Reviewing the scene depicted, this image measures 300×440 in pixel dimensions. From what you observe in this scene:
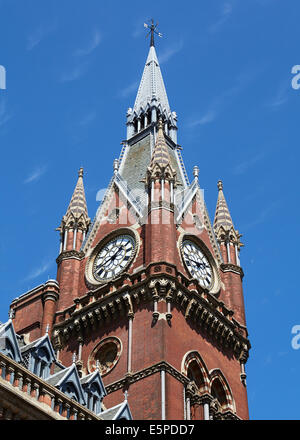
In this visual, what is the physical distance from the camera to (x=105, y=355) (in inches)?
2050

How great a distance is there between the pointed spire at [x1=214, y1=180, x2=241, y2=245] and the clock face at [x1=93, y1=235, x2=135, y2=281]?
7.76 meters

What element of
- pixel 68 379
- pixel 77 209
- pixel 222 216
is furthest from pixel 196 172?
pixel 68 379

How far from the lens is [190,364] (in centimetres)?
5072

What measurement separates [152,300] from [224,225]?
13.1 meters

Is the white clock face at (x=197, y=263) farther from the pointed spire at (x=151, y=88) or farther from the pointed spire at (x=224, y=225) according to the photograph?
the pointed spire at (x=151, y=88)

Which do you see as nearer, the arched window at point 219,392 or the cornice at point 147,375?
the cornice at point 147,375

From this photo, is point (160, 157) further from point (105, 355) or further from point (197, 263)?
point (105, 355)

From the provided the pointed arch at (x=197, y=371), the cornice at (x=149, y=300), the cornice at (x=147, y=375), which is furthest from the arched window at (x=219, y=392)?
the cornice at (x=147, y=375)

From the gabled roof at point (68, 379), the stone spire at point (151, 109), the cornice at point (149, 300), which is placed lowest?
→ the gabled roof at point (68, 379)

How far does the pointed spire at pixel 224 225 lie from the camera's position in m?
62.0

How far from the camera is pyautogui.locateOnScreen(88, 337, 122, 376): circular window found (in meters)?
51.1

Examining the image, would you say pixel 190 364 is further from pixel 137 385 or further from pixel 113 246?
pixel 113 246

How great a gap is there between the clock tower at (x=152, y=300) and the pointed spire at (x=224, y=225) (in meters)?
0.07

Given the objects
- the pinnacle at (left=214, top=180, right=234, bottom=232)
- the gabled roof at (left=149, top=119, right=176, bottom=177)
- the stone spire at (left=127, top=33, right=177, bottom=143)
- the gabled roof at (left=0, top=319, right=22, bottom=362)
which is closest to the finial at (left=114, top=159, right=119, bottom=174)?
the gabled roof at (left=149, top=119, right=176, bottom=177)
